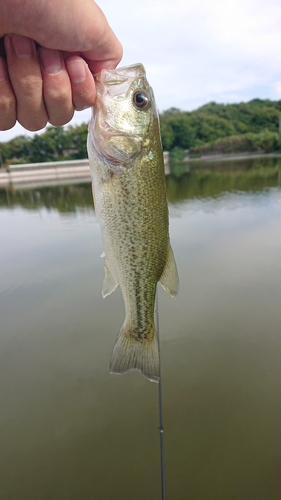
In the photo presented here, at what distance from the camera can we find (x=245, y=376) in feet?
13.9

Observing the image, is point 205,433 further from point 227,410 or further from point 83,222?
point 83,222

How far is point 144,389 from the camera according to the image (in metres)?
4.14

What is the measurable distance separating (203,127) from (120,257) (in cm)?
7589

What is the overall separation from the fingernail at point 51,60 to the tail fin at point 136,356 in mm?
1443

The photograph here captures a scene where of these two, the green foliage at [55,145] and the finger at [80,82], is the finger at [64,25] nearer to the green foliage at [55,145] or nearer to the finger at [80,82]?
the finger at [80,82]

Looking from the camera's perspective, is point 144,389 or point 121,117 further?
point 144,389

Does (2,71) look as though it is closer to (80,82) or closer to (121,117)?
(80,82)

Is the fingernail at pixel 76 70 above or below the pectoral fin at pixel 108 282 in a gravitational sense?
above

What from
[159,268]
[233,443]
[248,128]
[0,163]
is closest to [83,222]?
[233,443]

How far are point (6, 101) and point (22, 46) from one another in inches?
10.1

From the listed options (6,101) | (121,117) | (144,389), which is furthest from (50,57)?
(144,389)

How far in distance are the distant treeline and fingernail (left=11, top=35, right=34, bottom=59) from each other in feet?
181

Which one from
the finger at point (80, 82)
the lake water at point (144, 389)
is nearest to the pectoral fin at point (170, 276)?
the finger at point (80, 82)

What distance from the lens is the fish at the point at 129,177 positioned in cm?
169
